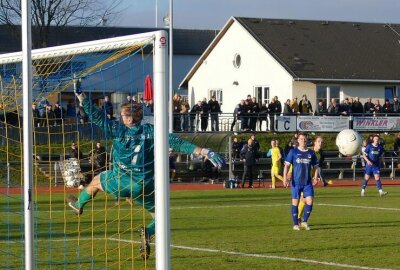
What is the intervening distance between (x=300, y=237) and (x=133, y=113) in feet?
17.7

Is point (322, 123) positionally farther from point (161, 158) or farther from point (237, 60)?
point (161, 158)

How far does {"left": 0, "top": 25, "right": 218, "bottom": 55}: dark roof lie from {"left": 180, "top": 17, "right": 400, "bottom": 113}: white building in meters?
9.58

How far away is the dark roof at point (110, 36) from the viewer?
Result: 67.8 meters

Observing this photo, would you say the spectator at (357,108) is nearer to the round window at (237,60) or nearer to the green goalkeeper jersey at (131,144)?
the round window at (237,60)

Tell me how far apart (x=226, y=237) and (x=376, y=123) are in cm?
3031

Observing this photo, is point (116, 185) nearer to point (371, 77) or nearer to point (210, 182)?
point (210, 182)

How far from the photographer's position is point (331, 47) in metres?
58.7

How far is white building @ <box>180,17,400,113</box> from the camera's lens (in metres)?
55.4

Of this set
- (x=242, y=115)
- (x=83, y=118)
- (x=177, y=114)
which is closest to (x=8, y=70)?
(x=83, y=118)

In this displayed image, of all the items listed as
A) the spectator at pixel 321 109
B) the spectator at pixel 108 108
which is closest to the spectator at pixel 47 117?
the spectator at pixel 108 108

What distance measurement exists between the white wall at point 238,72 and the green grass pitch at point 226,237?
30.0 metres

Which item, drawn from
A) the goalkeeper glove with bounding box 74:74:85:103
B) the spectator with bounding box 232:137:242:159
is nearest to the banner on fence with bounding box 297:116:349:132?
the spectator with bounding box 232:137:242:159

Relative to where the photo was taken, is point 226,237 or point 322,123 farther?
point 322,123

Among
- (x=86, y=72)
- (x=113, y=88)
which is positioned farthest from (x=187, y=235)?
(x=86, y=72)
